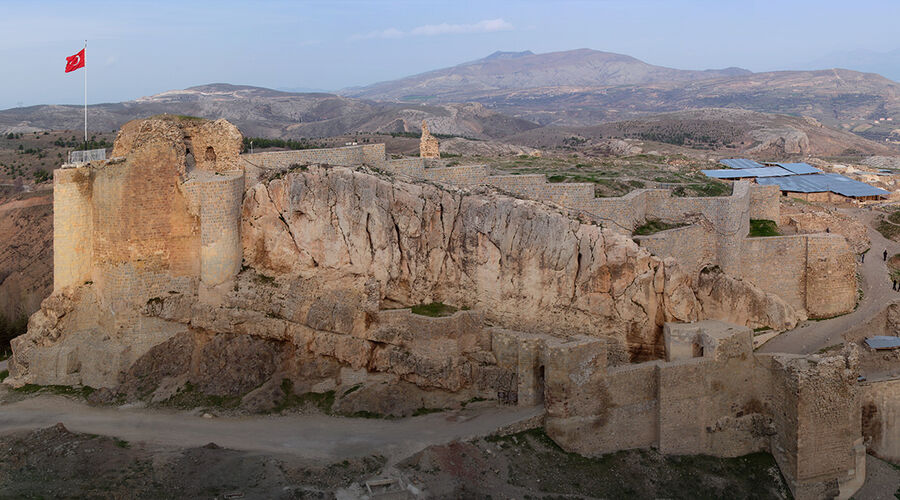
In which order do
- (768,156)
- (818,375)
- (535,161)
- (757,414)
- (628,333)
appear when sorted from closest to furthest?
(818,375) → (757,414) → (628,333) → (535,161) → (768,156)

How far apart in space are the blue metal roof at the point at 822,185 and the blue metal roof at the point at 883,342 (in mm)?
16407

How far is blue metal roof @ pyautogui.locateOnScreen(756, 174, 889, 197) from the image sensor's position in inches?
1672

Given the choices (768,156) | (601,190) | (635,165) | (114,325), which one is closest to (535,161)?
(635,165)

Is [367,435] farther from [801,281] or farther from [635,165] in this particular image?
[635,165]

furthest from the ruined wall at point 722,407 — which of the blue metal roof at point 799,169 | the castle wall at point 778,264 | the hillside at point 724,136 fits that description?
the hillside at point 724,136

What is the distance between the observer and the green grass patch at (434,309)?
82.3ft

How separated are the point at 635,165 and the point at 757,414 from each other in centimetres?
1903

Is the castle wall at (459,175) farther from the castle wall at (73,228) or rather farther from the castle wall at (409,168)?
the castle wall at (73,228)

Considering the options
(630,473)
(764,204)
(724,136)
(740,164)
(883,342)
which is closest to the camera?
(630,473)

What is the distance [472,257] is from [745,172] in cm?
2518

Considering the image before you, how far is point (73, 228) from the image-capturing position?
27172 mm

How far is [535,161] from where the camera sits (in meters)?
37.7

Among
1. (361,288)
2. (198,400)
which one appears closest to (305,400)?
A: (198,400)

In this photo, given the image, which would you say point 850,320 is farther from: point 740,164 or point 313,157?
Answer: point 740,164
